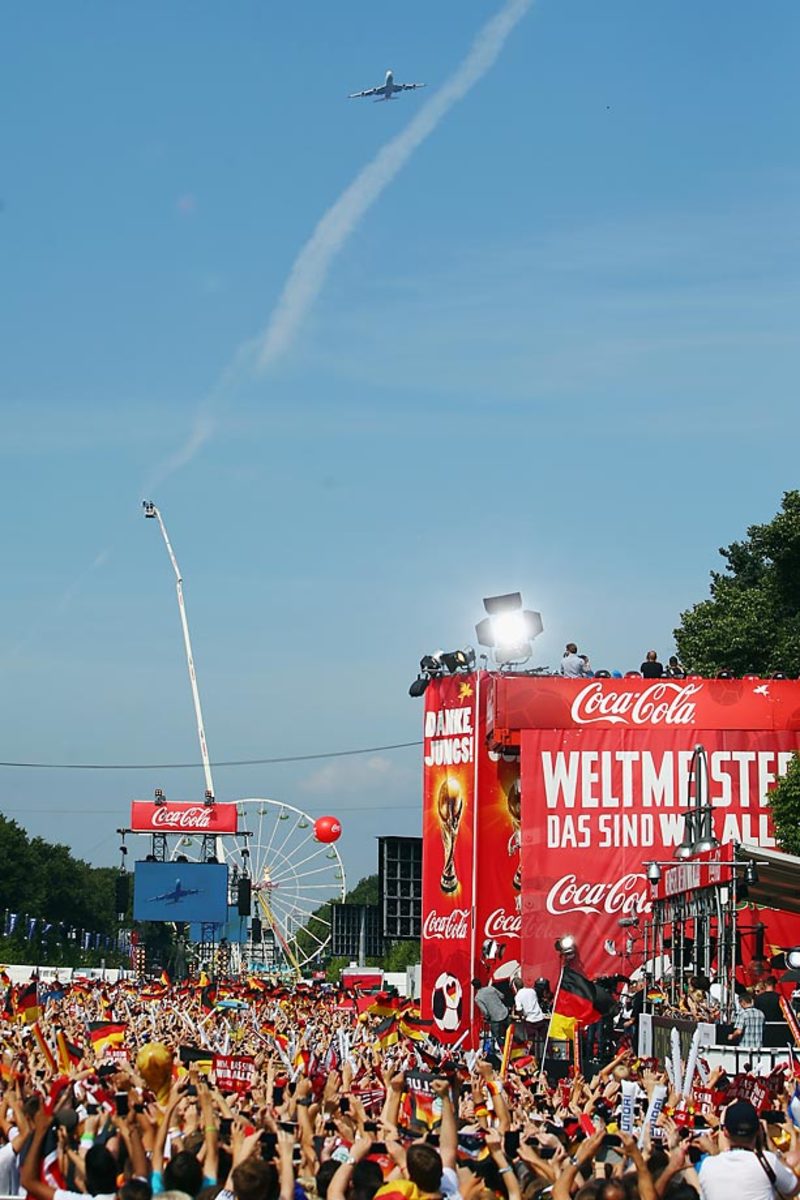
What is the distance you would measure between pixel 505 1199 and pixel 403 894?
145ft

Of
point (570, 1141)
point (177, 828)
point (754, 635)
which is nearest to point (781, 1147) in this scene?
point (570, 1141)

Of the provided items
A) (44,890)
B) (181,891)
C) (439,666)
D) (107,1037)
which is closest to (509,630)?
(439,666)

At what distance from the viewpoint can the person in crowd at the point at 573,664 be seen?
147 feet

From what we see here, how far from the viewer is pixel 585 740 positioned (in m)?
43.2

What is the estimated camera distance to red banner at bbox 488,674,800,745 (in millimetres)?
43312

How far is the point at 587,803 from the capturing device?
4316 cm

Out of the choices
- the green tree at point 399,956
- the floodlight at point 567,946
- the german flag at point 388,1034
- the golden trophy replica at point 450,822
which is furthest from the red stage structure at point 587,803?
the green tree at point 399,956

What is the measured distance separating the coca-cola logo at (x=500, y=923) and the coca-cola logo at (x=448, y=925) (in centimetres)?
51

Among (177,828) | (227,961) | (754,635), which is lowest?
(227,961)

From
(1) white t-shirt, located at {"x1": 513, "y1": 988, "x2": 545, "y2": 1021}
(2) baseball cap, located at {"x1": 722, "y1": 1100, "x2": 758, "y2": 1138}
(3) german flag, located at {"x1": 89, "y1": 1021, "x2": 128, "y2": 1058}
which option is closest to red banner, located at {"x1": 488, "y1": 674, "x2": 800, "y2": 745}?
(1) white t-shirt, located at {"x1": 513, "y1": 988, "x2": 545, "y2": 1021}

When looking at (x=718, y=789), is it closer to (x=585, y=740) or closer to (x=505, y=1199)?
(x=585, y=740)

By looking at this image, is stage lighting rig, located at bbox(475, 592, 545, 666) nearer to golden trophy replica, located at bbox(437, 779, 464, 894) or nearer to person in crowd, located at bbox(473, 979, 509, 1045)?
golden trophy replica, located at bbox(437, 779, 464, 894)

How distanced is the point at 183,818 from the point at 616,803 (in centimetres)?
4186

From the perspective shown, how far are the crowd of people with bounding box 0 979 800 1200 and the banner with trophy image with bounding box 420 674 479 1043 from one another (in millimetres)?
26424
